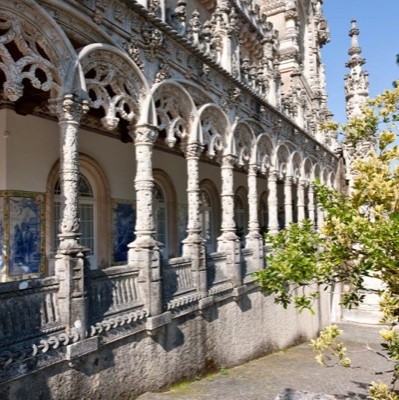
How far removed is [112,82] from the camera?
20.6 ft

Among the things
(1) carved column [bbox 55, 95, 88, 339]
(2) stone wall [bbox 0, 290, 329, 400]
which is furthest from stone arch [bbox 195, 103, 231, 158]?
(1) carved column [bbox 55, 95, 88, 339]

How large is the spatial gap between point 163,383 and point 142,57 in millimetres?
5247

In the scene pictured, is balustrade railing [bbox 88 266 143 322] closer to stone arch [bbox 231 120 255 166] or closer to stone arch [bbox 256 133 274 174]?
stone arch [bbox 231 120 255 166]

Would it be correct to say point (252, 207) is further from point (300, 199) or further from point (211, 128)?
point (300, 199)

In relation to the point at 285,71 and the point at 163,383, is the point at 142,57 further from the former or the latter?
the point at 285,71

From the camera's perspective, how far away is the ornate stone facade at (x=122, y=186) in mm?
4957

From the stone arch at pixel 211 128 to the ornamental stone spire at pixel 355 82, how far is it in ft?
81.2

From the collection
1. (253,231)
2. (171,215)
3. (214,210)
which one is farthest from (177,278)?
(214,210)

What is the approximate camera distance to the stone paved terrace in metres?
6.89

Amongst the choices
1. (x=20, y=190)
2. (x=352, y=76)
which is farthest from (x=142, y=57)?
(x=352, y=76)

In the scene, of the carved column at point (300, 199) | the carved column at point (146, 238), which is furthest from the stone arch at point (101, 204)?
the carved column at point (300, 199)

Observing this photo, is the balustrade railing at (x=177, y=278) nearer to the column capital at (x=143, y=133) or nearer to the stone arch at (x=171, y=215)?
the column capital at (x=143, y=133)

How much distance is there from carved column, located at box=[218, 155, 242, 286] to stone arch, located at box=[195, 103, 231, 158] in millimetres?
482

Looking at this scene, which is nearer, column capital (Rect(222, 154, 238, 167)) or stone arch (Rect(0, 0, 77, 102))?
stone arch (Rect(0, 0, 77, 102))
